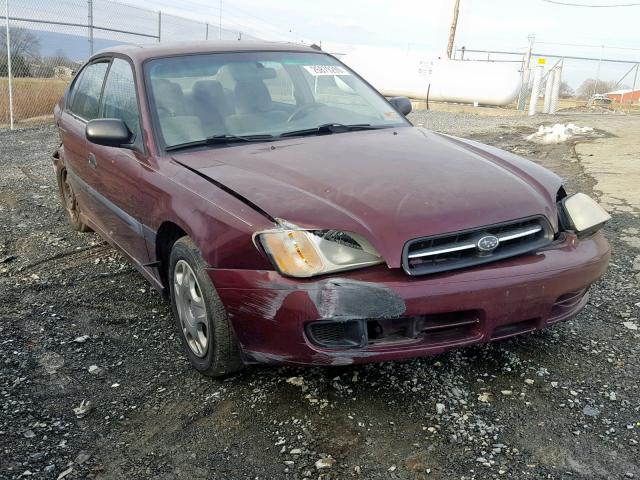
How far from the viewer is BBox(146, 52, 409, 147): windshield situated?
11.8ft

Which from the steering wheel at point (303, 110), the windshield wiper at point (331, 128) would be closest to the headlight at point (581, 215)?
the windshield wiper at point (331, 128)

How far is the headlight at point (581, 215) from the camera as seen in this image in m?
3.02

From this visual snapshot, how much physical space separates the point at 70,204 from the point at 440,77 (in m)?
18.0

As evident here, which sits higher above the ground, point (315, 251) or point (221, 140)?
point (221, 140)

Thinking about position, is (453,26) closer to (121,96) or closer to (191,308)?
(121,96)

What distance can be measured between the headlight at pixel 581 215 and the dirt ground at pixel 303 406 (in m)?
0.68

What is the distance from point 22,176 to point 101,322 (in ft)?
16.2

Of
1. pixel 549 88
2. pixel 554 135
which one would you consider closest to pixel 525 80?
pixel 549 88

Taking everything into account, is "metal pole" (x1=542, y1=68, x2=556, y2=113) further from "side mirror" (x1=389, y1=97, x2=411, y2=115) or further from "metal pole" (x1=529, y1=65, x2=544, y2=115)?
"side mirror" (x1=389, y1=97, x2=411, y2=115)

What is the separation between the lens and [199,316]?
3023 mm

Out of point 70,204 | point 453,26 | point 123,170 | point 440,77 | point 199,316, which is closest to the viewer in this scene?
point 199,316

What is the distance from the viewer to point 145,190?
342 cm

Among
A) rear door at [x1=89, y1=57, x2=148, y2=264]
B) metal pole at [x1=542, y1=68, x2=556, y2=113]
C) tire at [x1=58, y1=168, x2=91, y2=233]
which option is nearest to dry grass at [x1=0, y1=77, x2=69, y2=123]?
tire at [x1=58, y1=168, x2=91, y2=233]

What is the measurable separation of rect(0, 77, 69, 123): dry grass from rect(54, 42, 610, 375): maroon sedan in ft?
34.8
